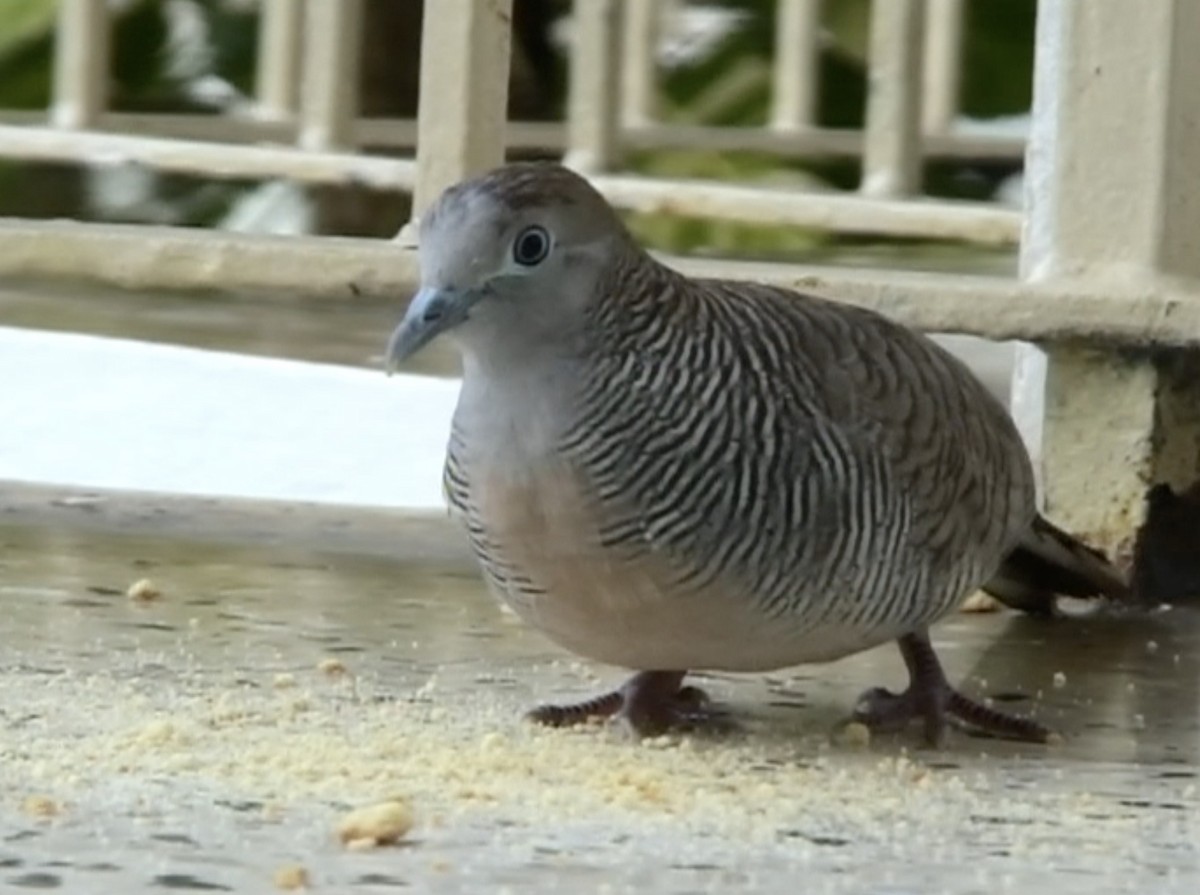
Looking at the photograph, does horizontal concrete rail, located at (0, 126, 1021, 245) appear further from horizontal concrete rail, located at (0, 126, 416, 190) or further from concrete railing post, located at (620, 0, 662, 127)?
concrete railing post, located at (620, 0, 662, 127)

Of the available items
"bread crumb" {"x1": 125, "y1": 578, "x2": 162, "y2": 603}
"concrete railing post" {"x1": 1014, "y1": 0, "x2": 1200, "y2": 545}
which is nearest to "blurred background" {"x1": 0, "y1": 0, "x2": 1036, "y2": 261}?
"concrete railing post" {"x1": 1014, "y1": 0, "x2": 1200, "y2": 545}

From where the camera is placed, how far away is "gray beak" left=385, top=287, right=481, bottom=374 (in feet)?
6.19

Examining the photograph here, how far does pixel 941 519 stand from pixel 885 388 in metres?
0.12

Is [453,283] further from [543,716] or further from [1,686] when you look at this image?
[1,686]

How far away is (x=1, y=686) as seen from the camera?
2174mm

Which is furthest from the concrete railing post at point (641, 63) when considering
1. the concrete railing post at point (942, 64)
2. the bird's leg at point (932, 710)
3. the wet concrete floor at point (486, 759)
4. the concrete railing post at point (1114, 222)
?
the bird's leg at point (932, 710)

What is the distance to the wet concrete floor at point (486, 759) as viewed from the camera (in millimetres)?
1682

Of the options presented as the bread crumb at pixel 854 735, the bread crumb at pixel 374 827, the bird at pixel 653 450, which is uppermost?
the bird at pixel 653 450

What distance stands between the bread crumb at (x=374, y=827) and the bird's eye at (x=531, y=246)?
0.43 metres

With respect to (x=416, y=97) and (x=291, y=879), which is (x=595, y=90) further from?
(x=291, y=879)

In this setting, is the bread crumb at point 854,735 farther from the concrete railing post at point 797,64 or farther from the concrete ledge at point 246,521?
the concrete railing post at point 797,64

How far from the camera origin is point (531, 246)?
195 centimetres

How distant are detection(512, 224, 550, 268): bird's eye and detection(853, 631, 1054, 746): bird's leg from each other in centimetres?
49

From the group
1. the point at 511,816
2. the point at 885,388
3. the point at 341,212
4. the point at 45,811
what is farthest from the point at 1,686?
the point at 341,212
